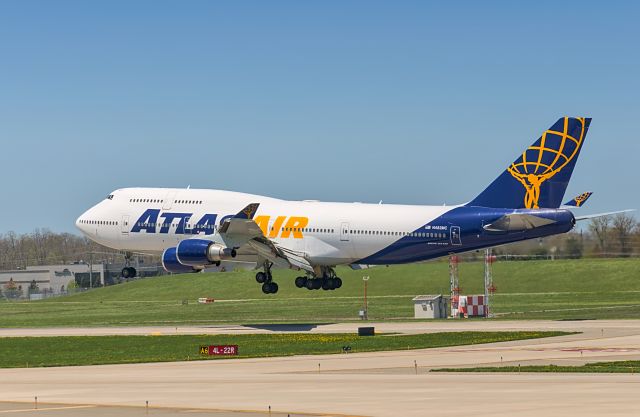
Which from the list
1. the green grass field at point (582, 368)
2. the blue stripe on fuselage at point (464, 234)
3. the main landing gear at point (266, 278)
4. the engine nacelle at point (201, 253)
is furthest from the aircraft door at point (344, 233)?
the green grass field at point (582, 368)

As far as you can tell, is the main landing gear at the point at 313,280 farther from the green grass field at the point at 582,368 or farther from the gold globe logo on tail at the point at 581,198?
the green grass field at the point at 582,368

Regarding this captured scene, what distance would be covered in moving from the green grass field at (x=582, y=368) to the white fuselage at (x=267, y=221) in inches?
1338

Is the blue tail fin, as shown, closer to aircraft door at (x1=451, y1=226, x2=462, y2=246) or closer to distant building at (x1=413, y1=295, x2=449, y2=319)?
aircraft door at (x1=451, y1=226, x2=462, y2=246)

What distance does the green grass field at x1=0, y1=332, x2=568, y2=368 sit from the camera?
200 ft

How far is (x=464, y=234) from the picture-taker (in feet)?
260

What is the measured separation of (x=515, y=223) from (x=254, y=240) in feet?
59.5

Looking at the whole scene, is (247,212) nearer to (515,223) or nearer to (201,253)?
(201,253)

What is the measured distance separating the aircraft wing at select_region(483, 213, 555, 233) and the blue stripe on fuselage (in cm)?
23

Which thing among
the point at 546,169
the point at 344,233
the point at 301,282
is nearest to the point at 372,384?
the point at 546,169

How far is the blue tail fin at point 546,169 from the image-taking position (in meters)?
75.5

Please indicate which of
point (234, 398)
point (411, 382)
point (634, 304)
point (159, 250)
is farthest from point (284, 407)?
point (634, 304)

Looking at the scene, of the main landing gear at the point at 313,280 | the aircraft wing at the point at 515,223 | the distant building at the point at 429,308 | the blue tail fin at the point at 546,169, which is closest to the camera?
the blue tail fin at the point at 546,169

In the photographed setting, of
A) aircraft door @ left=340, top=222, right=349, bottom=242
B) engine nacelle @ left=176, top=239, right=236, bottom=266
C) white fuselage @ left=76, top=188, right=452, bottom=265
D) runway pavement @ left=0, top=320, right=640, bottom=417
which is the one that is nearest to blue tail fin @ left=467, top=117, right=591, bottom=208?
white fuselage @ left=76, top=188, right=452, bottom=265

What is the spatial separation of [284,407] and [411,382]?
7.80 metres
